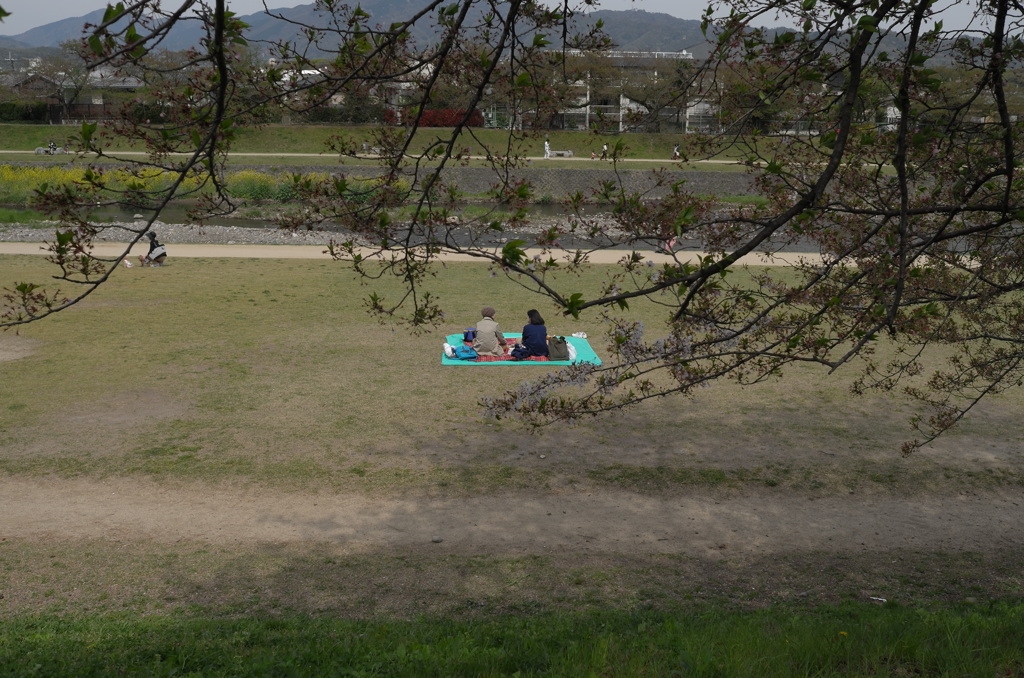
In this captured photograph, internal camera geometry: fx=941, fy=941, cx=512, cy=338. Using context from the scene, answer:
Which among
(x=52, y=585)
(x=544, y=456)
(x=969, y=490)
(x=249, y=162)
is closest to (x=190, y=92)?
→ (x=52, y=585)

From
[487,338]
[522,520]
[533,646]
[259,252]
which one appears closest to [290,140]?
[259,252]

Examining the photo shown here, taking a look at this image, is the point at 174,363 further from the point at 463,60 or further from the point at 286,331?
the point at 463,60

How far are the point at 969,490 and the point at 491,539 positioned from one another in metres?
4.61

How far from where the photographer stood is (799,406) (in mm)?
11242

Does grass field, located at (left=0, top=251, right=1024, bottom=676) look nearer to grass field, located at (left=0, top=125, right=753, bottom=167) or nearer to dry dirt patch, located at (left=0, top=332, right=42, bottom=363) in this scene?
dry dirt patch, located at (left=0, top=332, right=42, bottom=363)

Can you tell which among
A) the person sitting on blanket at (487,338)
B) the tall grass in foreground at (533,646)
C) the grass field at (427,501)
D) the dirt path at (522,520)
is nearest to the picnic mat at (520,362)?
the person sitting on blanket at (487,338)

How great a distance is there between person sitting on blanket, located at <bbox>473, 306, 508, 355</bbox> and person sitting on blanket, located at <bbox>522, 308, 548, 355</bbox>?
1.19ft

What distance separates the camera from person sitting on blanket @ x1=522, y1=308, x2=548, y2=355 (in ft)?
41.3

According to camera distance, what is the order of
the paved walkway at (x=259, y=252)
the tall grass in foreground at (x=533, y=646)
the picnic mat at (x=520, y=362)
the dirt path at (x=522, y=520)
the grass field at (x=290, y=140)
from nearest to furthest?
the tall grass in foreground at (x=533, y=646), the dirt path at (x=522, y=520), the picnic mat at (x=520, y=362), the paved walkway at (x=259, y=252), the grass field at (x=290, y=140)

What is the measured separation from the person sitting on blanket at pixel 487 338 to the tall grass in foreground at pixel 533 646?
6.81 m

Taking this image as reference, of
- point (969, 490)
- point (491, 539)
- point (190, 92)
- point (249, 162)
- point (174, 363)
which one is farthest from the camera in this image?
point (249, 162)

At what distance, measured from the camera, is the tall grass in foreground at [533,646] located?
4746 millimetres

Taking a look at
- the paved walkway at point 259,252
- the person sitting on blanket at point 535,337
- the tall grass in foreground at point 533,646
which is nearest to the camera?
the tall grass in foreground at point 533,646

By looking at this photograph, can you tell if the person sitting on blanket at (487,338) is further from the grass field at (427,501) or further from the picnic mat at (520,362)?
the grass field at (427,501)
